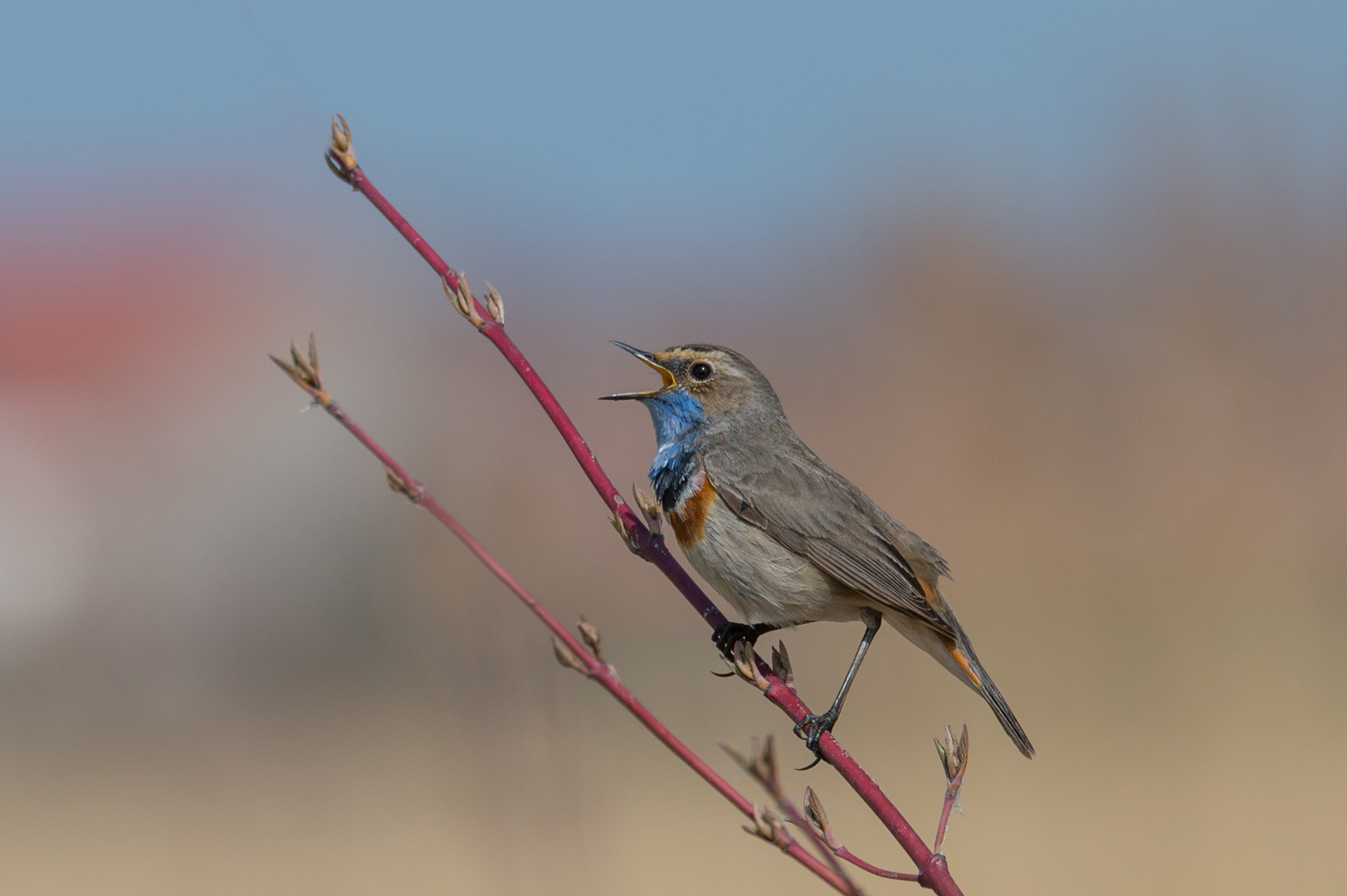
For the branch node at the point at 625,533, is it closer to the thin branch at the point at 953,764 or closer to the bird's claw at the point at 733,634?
the bird's claw at the point at 733,634

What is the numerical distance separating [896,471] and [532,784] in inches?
402

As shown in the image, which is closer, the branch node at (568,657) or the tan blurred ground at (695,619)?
the branch node at (568,657)

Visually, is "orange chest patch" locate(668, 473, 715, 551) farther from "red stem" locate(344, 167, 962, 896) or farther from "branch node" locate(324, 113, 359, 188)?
"branch node" locate(324, 113, 359, 188)

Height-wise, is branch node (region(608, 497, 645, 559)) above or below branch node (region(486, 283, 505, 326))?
below

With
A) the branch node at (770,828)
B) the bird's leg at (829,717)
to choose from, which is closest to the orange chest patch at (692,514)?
the bird's leg at (829,717)

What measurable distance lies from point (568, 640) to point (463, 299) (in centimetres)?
86

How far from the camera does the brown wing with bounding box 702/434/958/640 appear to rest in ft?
13.5

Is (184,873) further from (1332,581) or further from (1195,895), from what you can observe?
(1332,581)

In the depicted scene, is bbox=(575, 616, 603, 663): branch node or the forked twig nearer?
bbox=(575, 616, 603, 663): branch node

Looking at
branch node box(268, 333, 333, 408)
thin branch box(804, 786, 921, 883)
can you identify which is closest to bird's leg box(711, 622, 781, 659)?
thin branch box(804, 786, 921, 883)

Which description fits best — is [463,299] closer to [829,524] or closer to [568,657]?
[568,657]

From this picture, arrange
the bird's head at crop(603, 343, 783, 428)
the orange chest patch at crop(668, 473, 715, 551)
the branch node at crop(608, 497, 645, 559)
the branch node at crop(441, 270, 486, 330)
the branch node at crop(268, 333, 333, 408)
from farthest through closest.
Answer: the bird's head at crop(603, 343, 783, 428), the orange chest patch at crop(668, 473, 715, 551), the branch node at crop(608, 497, 645, 559), the branch node at crop(441, 270, 486, 330), the branch node at crop(268, 333, 333, 408)

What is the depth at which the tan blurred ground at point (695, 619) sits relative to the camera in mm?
6754

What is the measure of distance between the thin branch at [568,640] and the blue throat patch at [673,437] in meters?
2.14
